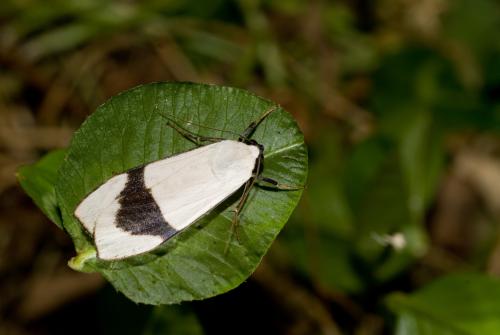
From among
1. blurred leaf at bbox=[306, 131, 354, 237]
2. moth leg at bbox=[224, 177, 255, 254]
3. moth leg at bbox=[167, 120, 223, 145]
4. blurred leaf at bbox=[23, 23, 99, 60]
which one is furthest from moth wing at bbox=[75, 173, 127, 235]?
blurred leaf at bbox=[23, 23, 99, 60]

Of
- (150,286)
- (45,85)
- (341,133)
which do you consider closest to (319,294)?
(341,133)

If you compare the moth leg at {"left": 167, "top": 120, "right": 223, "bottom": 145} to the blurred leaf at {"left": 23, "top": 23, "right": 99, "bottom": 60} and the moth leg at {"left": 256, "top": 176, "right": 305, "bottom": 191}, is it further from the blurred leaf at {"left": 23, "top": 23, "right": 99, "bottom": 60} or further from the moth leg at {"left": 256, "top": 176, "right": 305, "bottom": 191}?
the blurred leaf at {"left": 23, "top": 23, "right": 99, "bottom": 60}

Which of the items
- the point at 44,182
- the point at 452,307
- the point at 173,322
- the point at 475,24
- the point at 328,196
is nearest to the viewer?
the point at 44,182

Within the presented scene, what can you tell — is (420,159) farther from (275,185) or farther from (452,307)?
(275,185)

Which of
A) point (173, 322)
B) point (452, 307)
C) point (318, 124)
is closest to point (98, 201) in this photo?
point (173, 322)

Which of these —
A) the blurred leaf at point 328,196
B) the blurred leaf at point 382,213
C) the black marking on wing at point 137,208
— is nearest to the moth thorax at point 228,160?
the black marking on wing at point 137,208

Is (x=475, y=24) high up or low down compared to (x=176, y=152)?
up

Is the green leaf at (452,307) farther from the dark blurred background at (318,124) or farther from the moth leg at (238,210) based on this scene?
the moth leg at (238,210)
